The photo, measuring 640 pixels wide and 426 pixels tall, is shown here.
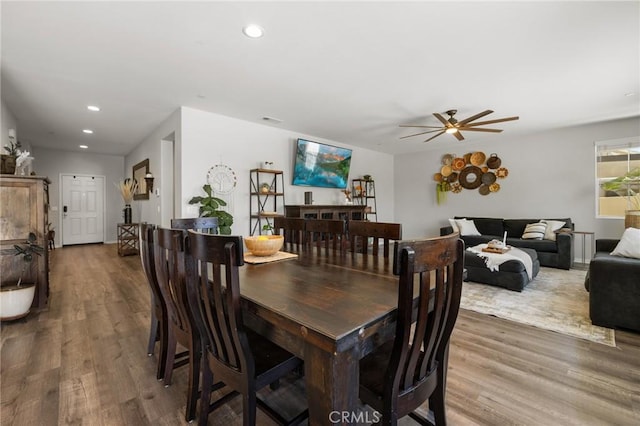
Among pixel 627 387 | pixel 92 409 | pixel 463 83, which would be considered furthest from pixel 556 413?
pixel 463 83

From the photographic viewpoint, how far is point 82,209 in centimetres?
739

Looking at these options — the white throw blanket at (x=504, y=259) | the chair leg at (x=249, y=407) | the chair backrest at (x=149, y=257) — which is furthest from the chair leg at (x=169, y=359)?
the white throw blanket at (x=504, y=259)

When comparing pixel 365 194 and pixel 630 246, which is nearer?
pixel 630 246

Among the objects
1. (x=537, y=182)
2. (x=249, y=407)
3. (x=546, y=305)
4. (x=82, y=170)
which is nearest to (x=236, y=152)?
(x=249, y=407)

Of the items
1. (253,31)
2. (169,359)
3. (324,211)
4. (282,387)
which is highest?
(253,31)

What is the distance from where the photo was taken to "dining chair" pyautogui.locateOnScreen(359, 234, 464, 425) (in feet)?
3.13

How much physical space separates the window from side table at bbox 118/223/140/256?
8894 mm

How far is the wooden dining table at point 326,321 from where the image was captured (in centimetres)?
90

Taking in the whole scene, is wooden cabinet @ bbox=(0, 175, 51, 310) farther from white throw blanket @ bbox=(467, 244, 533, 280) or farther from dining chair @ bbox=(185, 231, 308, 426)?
white throw blanket @ bbox=(467, 244, 533, 280)

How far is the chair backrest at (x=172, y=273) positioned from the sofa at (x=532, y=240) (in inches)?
201

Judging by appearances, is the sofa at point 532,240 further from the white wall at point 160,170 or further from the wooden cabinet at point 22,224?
the wooden cabinet at point 22,224

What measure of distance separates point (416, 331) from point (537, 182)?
634 centimetres

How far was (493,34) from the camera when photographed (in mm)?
2264

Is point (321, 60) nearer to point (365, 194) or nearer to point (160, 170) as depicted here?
point (160, 170)
